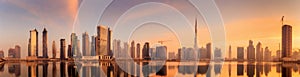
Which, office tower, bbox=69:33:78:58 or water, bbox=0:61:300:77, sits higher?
office tower, bbox=69:33:78:58

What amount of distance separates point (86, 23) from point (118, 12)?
1.02m

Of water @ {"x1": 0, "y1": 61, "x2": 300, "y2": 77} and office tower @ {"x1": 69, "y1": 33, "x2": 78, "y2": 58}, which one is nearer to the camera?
office tower @ {"x1": 69, "y1": 33, "x2": 78, "y2": 58}

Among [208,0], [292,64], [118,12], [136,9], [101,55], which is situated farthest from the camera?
[292,64]

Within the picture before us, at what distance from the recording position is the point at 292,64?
72.0 feet

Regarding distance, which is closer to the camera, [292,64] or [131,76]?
[131,76]

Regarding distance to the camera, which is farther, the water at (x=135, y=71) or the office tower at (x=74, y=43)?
the water at (x=135, y=71)

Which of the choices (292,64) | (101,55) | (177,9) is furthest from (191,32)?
(292,64)

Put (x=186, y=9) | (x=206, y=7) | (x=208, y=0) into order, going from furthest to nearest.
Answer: (x=186, y=9)
(x=208, y=0)
(x=206, y=7)

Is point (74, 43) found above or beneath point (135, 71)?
above

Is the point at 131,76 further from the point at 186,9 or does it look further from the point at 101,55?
the point at 186,9

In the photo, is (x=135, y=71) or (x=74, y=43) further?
(x=135, y=71)

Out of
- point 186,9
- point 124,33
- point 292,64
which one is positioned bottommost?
point 292,64

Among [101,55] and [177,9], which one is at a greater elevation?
[177,9]

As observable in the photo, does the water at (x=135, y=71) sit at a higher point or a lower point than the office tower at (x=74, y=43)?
lower
